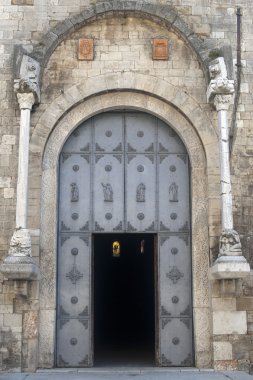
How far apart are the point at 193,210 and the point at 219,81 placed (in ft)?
7.39

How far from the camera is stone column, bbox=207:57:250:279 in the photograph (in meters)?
9.38

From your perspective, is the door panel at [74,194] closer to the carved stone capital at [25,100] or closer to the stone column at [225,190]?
the carved stone capital at [25,100]

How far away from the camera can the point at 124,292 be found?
61.4 ft

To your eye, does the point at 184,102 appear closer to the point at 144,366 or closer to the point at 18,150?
the point at 18,150

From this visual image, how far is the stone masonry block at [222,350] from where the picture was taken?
9.68 metres

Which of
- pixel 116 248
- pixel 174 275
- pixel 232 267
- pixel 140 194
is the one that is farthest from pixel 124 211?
pixel 116 248

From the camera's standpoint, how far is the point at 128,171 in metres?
10.7

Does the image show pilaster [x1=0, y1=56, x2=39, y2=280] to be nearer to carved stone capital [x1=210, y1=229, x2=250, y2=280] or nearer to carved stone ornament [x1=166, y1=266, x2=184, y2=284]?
carved stone ornament [x1=166, y1=266, x2=184, y2=284]

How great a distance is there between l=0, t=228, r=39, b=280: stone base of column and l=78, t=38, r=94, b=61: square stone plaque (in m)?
3.36

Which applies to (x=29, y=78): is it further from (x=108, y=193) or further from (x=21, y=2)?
(x=108, y=193)

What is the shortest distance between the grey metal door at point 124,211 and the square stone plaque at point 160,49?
1.08 m

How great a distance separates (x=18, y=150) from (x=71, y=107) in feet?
3.98

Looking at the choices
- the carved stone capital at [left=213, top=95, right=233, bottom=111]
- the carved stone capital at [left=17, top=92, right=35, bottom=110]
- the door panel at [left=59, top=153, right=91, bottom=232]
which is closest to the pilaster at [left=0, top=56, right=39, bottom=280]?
the carved stone capital at [left=17, top=92, right=35, bottom=110]

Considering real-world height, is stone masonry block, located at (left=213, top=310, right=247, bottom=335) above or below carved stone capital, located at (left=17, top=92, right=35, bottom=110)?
below
